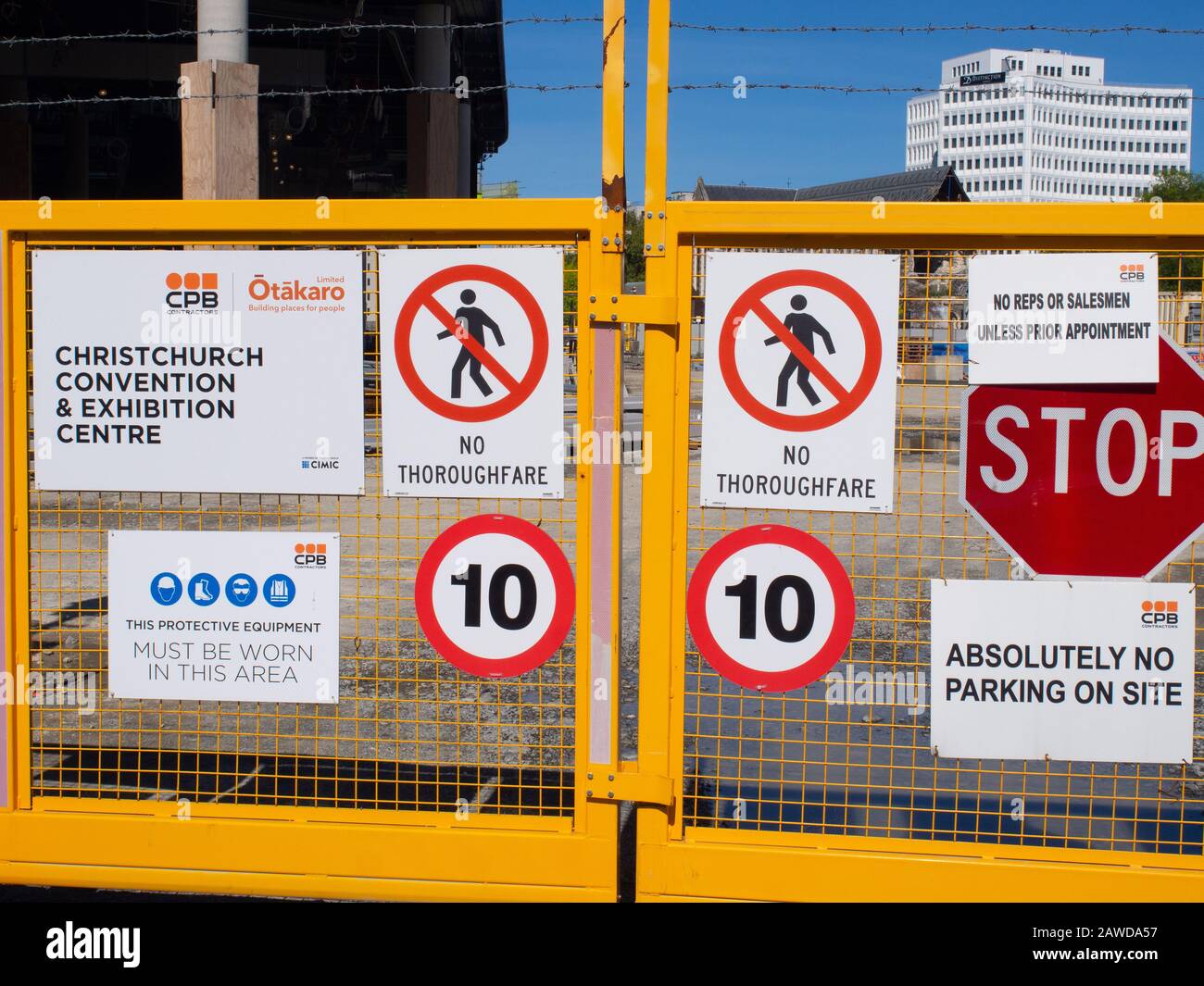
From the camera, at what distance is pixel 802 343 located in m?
3.36

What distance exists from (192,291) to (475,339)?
88 cm

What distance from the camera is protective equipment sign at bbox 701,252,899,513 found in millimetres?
3344

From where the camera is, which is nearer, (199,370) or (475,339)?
(475,339)

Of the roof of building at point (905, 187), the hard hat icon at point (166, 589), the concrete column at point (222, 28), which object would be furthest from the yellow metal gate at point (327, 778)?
the roof of building at point (905, 187)

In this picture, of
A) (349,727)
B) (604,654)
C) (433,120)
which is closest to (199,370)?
(604,654)

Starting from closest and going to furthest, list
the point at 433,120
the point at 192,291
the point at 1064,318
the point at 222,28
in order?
the point at 1064,318 → the point at 192,291 → the point at 222,28 → the point at 433,120

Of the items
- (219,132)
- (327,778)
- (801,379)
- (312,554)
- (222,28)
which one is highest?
(222,28)

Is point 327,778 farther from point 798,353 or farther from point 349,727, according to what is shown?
point 349,727

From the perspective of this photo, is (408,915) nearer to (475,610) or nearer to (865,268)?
(475,610)

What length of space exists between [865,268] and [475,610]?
4.88 ft

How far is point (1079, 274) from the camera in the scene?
3.31 metres

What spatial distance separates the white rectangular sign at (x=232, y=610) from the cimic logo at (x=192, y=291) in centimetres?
68

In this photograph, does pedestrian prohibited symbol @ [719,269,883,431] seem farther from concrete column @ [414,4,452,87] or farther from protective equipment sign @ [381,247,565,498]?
concrete column @ [414,4,452,87]

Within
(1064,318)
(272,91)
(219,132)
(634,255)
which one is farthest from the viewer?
(272,91)
